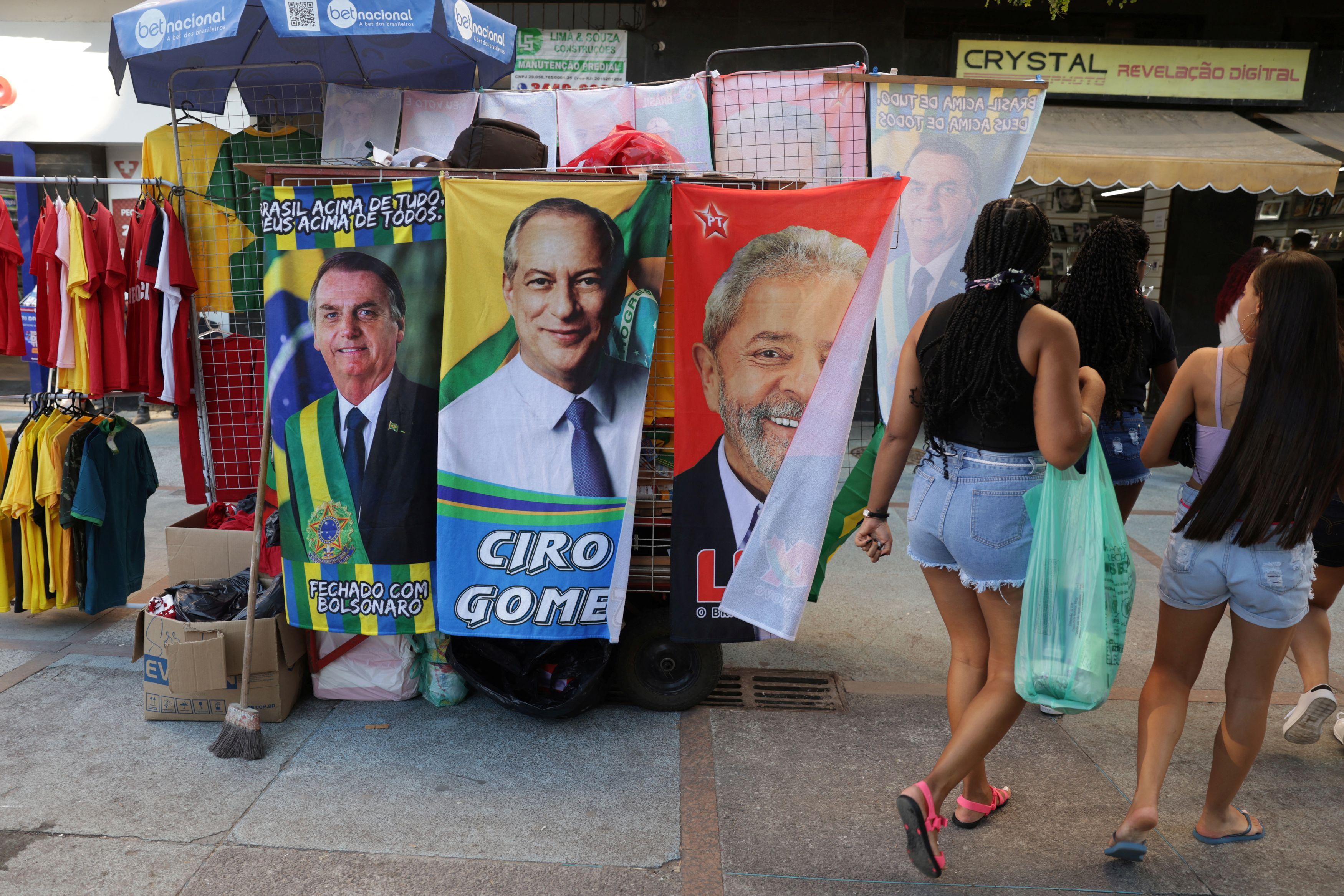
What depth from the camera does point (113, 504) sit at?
14.4 feet

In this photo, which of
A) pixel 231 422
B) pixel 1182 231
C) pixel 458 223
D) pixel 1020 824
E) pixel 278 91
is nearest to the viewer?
pixel 1020 824

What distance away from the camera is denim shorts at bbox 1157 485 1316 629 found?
2.65 meters

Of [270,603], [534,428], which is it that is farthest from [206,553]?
[534,428]

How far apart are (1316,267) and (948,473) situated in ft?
3.85

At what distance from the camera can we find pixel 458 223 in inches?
130

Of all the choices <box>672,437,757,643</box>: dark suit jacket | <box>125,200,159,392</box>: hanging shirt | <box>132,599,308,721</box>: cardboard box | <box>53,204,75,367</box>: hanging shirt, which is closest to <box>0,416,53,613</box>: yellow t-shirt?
<box>53,204,75,367</box>: hanging shirt

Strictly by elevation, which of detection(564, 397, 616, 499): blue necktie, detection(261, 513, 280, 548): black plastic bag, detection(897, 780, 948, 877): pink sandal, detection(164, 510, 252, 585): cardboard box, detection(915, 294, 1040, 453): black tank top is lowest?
detection(897, 780, 948, 877): pink sandal

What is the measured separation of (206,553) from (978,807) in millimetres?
3193

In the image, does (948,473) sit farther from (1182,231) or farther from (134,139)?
(134,139)

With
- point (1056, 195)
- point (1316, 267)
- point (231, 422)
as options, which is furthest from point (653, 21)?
point (1316, 267)

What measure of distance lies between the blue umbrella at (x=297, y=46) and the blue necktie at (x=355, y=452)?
180 centimetres

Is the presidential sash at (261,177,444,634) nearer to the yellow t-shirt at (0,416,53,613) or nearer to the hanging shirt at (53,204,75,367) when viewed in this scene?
the hanging shirt at (53,204,75,367)

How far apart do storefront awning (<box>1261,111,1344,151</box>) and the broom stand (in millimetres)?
9599

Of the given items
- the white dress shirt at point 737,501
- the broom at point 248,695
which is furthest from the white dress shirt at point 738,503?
the broom at point 248,695
